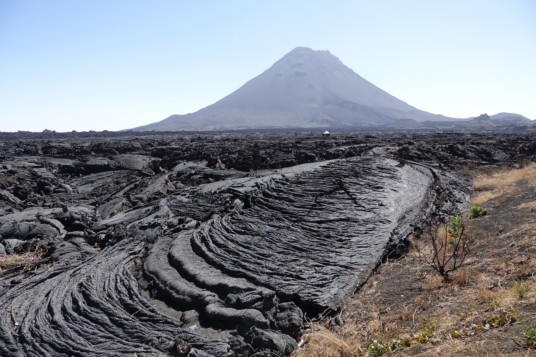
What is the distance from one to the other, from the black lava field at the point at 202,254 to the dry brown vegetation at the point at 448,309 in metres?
0.61

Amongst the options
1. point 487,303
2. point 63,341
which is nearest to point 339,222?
point 487,303

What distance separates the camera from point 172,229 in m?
14.6

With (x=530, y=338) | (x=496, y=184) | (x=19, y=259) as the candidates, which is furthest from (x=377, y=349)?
(x=496, y=184)

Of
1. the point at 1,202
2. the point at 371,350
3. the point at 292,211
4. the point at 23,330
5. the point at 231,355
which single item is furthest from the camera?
the point at 1,202

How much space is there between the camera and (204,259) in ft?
38.4

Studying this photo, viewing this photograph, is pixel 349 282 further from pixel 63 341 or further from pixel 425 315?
pixel 63 341

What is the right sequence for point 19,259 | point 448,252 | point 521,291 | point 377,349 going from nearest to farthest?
point 377,349 < point 521,291 < point 448,252 < point 19,259

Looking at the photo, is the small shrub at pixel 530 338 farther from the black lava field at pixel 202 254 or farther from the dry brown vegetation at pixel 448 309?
the black lava field at pixel 202 254

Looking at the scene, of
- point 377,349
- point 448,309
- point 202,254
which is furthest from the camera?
point 202,254

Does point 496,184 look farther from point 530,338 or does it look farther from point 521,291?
point 530,338

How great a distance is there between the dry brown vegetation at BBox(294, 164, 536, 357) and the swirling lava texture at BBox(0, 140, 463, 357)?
25.3 inches

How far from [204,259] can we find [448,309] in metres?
6.11

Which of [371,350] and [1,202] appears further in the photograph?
[1,202]

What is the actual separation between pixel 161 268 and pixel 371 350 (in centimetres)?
593
